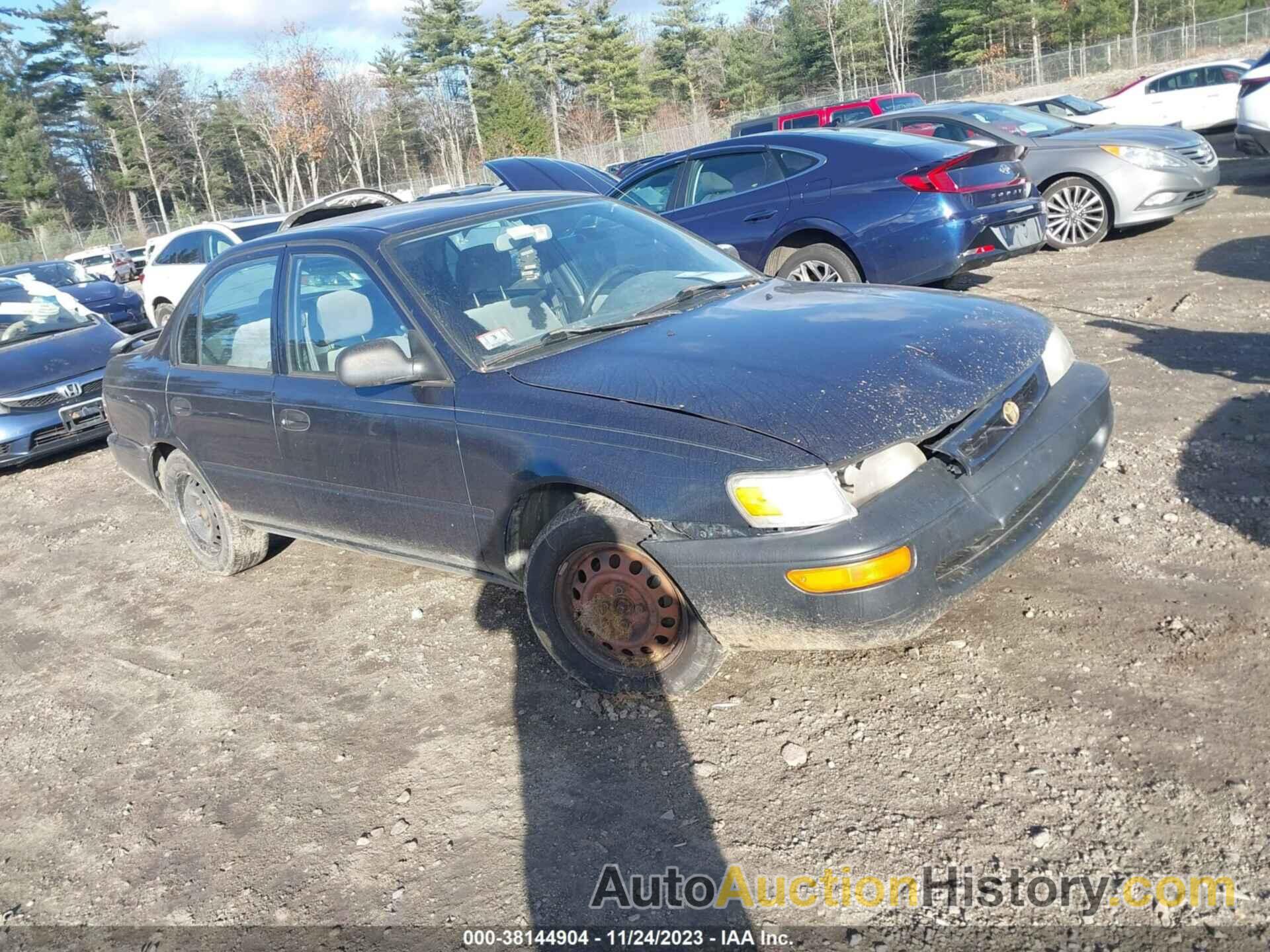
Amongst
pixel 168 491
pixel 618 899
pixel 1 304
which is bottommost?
pixel 618 899

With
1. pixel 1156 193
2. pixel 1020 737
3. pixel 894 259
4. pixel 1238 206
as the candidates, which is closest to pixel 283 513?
pixel 1020 737

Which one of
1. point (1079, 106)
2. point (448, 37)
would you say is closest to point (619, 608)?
point (1079, 106)

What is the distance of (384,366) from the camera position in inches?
132

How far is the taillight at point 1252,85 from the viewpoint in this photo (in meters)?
9.84

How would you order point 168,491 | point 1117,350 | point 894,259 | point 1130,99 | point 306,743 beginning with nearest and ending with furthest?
point 306,743 → point 168,491 → point 1117,350 → point 894,259 → point 1130,99

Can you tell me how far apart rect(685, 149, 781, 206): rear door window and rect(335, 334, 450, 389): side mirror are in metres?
4.85

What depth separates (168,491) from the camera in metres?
5.20

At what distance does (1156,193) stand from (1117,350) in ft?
13.5

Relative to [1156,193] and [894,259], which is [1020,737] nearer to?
[894,259]

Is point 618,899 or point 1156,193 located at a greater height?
point 1156,193

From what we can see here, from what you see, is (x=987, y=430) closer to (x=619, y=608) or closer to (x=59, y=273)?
(x=619, y=608)

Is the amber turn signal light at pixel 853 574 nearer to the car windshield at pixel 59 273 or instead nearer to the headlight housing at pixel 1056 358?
the headlight housing at pixel 1056 358

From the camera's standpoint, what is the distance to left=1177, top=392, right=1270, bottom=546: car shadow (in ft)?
12.3

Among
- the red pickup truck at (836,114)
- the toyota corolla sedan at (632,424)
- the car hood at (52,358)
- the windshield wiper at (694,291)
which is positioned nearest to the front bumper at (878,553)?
the toyota corolla sedan at (632,424)
